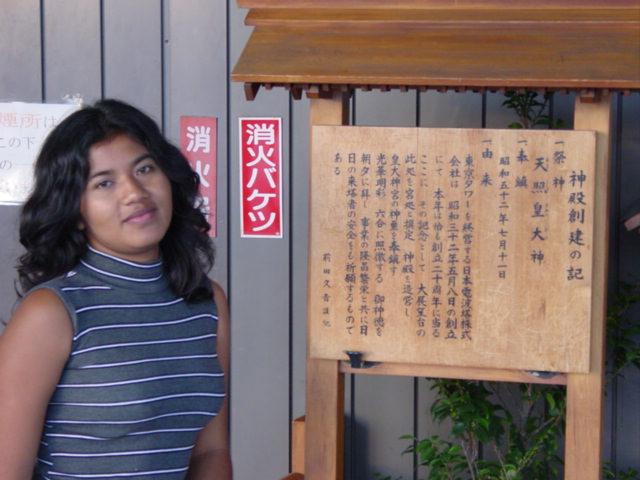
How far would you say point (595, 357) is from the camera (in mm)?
2389

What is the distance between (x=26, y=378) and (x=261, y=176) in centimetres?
190

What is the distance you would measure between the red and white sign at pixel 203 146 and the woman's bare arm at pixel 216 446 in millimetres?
1483

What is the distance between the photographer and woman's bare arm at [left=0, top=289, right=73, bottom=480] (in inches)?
59.4

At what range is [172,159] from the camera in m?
1.80

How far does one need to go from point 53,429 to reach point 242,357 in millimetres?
1844

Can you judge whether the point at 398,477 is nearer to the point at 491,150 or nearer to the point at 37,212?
the point at 491,150

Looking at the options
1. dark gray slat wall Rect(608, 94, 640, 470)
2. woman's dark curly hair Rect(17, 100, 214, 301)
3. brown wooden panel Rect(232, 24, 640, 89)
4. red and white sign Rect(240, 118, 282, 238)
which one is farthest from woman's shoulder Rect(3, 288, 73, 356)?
dark gray slat wall Rect(608, 94, 640, 470)

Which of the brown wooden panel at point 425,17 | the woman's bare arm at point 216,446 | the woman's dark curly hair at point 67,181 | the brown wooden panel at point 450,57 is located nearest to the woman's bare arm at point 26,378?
the woman's dark curly hair at point 67,181

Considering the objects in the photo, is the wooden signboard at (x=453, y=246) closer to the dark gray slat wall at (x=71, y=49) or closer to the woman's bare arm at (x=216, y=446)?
the woman's bare arm at (x=216, y=446)

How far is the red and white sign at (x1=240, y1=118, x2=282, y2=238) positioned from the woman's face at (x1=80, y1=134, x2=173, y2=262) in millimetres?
1595

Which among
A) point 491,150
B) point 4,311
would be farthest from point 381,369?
point 4,311

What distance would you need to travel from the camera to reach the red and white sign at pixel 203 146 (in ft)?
11.0

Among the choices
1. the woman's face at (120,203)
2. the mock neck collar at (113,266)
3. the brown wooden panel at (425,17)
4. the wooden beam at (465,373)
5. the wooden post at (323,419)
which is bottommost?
the wooden post at (323,419)

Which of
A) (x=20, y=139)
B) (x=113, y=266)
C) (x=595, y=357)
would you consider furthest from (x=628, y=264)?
(x=20, y=139)
